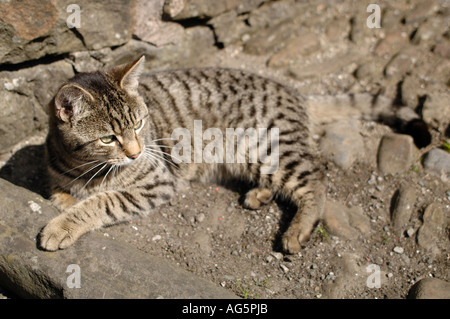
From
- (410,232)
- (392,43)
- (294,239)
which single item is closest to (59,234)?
(294,239)

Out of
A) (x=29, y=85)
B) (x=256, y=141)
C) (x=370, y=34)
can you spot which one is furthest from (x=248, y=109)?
(x=370, y=34)

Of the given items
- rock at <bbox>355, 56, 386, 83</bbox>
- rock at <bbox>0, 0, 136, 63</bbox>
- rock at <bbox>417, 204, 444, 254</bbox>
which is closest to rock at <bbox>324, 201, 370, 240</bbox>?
rock at <bbox>417, 204, 444, 254</bbox>

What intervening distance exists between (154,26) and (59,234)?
2.16 metres

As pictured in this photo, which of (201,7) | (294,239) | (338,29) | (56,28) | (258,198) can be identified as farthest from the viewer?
(338,29)

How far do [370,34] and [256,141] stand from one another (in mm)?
2338

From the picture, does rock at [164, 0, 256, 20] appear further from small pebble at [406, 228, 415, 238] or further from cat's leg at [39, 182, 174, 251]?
small pebble at [406, 228, 415, 238]

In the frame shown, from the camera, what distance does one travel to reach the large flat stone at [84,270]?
8.10 feet

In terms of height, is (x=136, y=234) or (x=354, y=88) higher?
(x=354, y=88)

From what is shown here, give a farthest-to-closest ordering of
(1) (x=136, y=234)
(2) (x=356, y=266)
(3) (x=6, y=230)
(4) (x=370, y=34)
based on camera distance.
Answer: (4) (x=370, y=34)
(1) (x=136, y=234)
(2) (x=356, y=266)
(3) (x=6, y=230)

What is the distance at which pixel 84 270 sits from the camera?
2541 millimetres

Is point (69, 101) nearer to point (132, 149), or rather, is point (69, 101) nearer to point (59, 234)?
point (132, 149)
